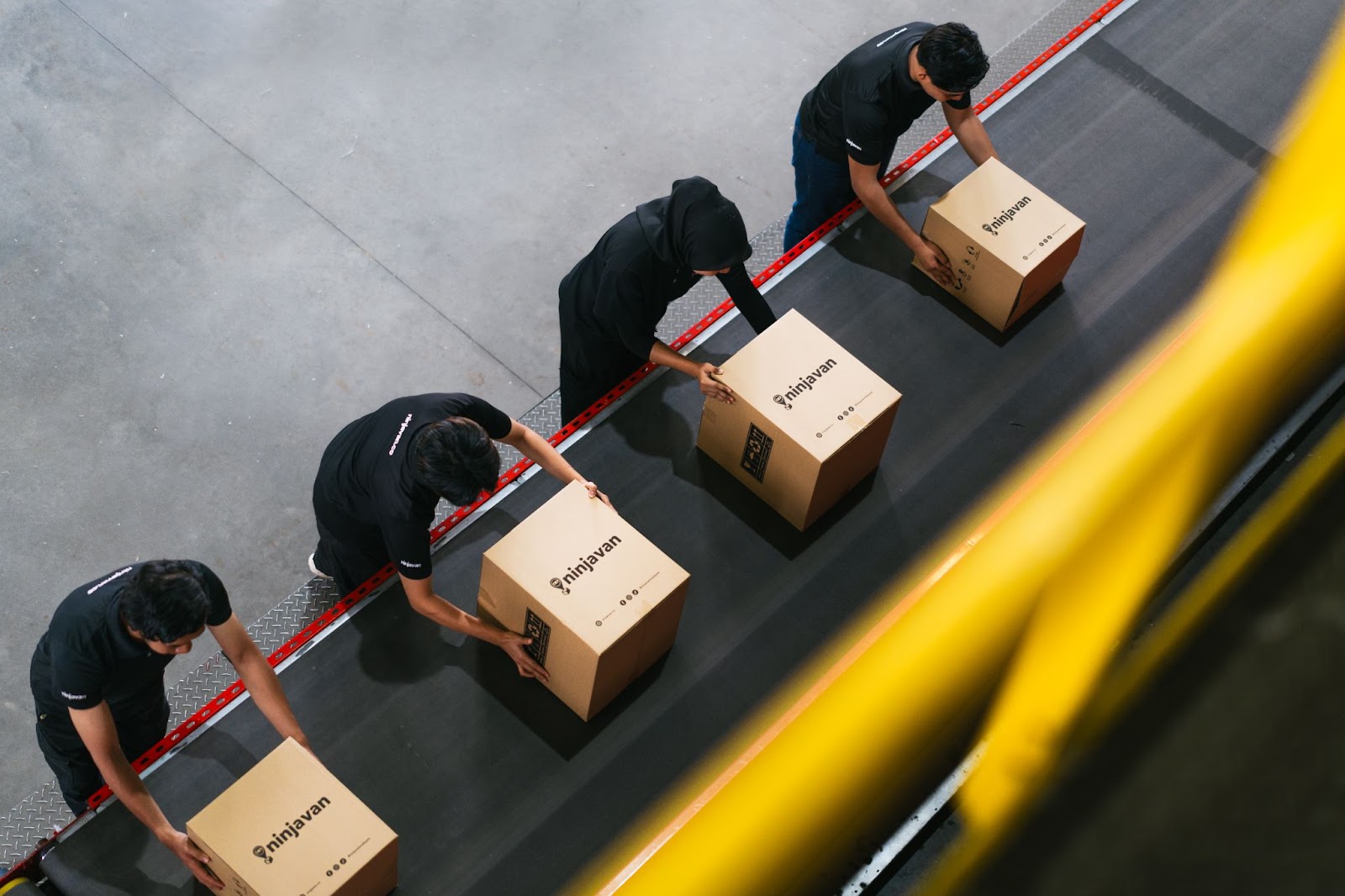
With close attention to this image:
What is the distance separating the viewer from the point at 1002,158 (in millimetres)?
4023

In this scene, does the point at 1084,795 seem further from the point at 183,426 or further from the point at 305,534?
the point at 183,426

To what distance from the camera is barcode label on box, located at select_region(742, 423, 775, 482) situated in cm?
318

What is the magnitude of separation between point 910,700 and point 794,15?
5.82 metres

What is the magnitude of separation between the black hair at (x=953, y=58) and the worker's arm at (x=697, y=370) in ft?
3.48

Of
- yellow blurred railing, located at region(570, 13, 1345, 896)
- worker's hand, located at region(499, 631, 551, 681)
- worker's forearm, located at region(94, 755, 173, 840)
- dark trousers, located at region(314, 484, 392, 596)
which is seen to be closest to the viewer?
yellow blurred railing, located at region(570, 13, 1345, 896)

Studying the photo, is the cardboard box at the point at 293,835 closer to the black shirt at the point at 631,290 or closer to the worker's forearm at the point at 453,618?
the worker's forearm at the point at 453,618

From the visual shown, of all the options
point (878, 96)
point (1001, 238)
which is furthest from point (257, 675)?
point (878, 96)

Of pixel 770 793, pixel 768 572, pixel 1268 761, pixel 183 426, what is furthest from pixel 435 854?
pixel 183 426

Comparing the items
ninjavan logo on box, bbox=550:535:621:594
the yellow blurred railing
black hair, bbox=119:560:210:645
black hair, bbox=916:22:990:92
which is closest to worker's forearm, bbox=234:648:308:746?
black hair, bbox=119:560:210:645

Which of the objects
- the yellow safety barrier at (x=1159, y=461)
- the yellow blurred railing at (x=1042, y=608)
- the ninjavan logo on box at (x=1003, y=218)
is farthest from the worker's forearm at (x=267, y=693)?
the ninjavan logo on box at (x=1003, y=218)

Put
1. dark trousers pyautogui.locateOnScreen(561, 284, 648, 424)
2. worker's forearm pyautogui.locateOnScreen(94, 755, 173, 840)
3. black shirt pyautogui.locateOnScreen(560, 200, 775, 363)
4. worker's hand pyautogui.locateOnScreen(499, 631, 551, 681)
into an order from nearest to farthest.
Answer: worker's forearm pyautogui.locateOnScreen(94, 755, 173, 840) < worker's hand pyautogui.locateOnScreen(499, 631, 551, 681) < black shirt pyautogui.locateOnScreen(560, 200, 775, 363) < dark trousers pyautogui.locateOnScreen(561, 284, 648, 424)

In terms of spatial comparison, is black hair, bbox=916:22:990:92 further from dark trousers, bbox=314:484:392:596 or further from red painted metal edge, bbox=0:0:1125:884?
dark trousers, bbox=314:484:392:596

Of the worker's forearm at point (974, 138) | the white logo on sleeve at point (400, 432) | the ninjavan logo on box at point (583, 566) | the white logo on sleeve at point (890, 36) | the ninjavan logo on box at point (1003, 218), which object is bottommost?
the ninjavan logo on box at point (1003, 218)

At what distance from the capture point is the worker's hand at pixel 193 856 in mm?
2561
